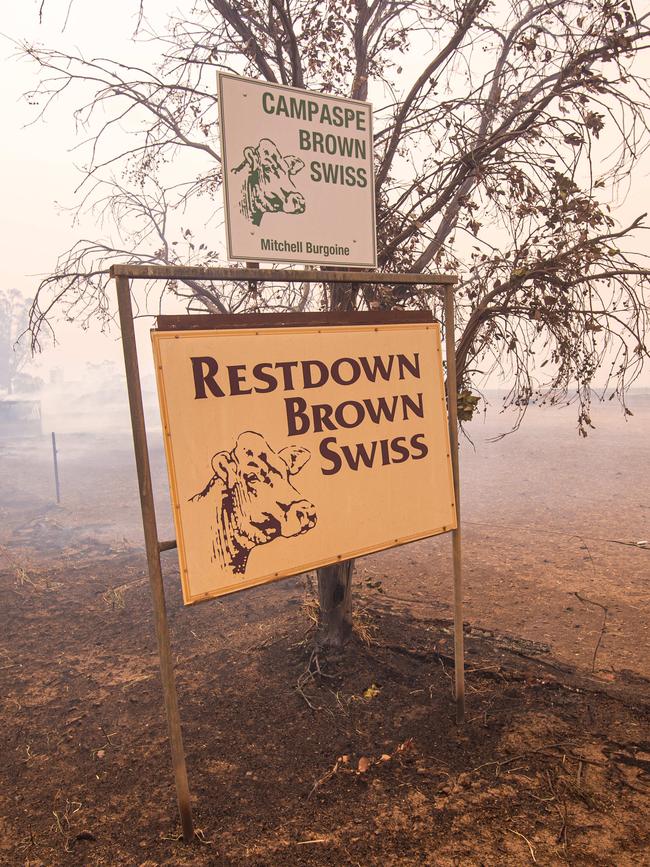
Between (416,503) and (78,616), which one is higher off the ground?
(416,503)

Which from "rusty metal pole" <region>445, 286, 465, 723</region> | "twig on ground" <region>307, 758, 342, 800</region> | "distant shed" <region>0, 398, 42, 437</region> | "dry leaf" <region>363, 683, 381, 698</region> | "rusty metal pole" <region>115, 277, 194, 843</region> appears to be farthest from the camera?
"distant shed" <region>0, 398, 42, 437</region>

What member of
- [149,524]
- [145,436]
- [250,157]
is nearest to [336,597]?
[149,524]

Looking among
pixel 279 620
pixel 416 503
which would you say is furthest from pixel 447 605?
pixel 416 503

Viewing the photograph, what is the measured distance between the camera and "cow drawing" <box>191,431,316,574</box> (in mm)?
3035

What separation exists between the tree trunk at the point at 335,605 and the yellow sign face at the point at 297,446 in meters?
1.52

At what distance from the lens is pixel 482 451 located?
18.3 meters

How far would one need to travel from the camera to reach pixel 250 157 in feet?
10.7

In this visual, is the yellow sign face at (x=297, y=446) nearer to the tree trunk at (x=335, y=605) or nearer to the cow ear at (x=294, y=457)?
the cow ear at (x=294, y=457)

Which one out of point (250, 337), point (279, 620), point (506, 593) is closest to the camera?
point (250, 337)

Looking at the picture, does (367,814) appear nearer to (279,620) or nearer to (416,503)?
(416,503)

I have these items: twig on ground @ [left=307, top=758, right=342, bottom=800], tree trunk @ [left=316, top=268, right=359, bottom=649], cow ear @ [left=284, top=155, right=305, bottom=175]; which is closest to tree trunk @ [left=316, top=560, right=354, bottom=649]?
tree trunk @ [left=316, top=268, right=359, bottom=649]

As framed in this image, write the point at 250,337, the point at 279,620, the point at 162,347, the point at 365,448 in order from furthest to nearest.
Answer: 1. the point at 279,620
2. the point at 365,448
3. the point at 250,337
4. the point at 162,347

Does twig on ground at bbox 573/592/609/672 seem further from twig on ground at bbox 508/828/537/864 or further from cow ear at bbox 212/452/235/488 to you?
cow ear at bbox 212/452/235/488

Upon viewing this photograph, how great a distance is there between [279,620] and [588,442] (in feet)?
47.9
